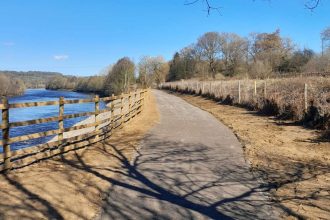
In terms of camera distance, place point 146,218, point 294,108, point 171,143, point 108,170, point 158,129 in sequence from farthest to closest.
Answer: point 294,108 → point 158,129 → point 171,143 → point 108,170 → point 146,218

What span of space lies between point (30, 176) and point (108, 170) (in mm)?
1590

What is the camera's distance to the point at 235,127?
15.9 meters

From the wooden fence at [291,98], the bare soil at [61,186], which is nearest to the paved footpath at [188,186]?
the bare soil at [61,186]

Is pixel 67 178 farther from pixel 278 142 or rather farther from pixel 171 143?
pixel 278 142

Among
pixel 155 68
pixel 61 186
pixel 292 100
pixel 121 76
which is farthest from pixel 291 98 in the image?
pixel 155 68

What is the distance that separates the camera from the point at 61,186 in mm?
6621

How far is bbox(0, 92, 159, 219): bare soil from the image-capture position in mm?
5414

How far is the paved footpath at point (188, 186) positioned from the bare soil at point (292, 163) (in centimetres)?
35

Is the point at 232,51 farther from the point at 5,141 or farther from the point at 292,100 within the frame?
the point at 5,141

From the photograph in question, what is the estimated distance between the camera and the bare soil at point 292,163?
622 centimetres

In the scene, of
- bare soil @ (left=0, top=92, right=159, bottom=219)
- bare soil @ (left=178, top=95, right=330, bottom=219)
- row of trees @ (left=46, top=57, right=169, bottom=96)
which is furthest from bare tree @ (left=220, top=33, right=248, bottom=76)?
bare soil @ (left=0, top=92, right=159, bottom=219)

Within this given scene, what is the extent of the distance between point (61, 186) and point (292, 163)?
17.9 feet

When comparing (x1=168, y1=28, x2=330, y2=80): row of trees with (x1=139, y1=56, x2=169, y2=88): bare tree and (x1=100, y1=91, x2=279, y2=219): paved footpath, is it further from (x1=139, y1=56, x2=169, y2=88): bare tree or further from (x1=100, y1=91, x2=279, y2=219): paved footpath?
(x1=100, y1=91, x2=279, y2=219): paved footpath

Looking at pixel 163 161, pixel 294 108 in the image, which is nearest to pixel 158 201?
pixel 163 161
